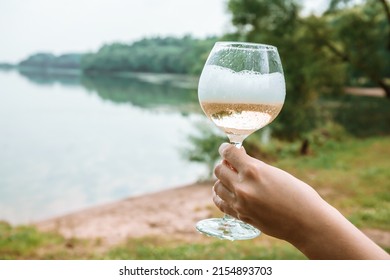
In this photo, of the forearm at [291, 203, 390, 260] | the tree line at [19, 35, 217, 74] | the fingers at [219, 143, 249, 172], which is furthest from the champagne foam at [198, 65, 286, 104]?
the tree line at [19, 35, 217, 74]

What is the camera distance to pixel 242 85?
1.35 m

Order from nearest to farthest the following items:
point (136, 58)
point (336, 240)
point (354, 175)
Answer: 1. point (336, 240)
2. point (354, 175)
3. point (136, 58)

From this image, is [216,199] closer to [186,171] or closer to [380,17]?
[186,171]

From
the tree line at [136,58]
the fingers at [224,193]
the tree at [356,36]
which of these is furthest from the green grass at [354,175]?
the fingers at [224,193]

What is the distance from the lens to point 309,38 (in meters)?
13.2

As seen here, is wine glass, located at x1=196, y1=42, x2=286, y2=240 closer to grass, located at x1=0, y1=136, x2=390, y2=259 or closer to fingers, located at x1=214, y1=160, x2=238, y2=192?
fingers, located at x1=214, y1=160, x2=238, y2=192

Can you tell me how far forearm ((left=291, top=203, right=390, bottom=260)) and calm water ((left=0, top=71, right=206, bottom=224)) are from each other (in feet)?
27.0

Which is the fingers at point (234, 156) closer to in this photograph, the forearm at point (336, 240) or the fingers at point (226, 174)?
the fingers at point (226, 174)

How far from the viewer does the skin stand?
3.61 feet

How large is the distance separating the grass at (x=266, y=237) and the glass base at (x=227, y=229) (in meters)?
3.41

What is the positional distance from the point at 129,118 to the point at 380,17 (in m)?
10.4

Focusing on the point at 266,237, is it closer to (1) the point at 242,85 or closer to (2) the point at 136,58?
(1) the point at 242,85

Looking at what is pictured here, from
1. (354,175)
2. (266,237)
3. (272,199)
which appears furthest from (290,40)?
(272,199)
